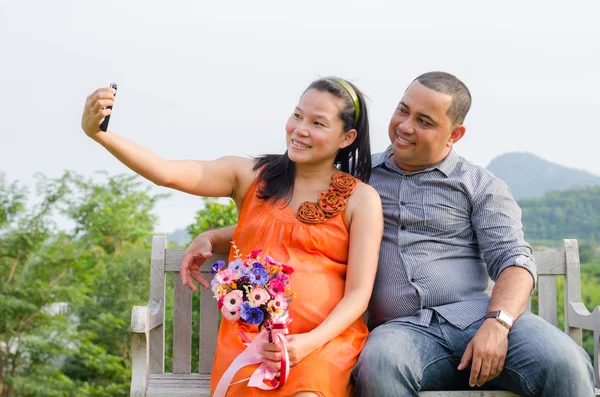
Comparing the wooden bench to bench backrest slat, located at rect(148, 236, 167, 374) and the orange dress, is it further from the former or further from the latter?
the orange dress

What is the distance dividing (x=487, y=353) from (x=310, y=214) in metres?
0.90

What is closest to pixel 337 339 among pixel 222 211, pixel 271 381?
pixel 271 381

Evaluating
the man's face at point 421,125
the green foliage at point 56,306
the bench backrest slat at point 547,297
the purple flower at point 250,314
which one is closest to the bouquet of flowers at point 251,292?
the purple flower at point 250,314

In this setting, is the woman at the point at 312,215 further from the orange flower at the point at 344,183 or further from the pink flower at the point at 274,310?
the pink flower at the point at 274,310

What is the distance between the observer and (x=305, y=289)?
3176 millimetres

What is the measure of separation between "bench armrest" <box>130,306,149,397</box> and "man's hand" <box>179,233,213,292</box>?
0.26m

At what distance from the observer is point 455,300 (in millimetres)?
3461

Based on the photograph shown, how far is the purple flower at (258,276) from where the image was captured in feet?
8.73

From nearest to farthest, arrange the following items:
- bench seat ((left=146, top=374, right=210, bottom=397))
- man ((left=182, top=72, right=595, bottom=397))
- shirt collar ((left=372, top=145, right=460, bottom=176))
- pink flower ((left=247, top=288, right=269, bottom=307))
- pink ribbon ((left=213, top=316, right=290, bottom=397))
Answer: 1. pink flower ((left=247, top=288, right=269, bottom=307))
2. pink ribbon ((left=213, top=316, right=290, bottom=397))
3. man ((left=182, top=72, right=595, bottom=397))
4. bench seat ((left=146, top=374, right=210, bottom=397))
5. shirt collar ((left=372, top=145, right=460, bottom=176))

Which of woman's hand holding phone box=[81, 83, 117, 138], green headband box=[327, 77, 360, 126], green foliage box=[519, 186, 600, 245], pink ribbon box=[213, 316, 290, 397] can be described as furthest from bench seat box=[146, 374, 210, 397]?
green foliage box=[519, 186, 600, 245]

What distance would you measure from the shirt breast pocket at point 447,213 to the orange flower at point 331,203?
46 centimetres

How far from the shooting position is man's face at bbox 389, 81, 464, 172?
11.7 ft

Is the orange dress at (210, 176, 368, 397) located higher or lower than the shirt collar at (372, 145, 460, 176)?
lower

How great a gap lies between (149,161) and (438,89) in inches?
53.9
